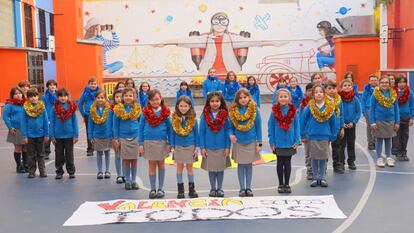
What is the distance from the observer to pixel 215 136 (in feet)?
23.6

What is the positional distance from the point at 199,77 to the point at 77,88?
7451 millimetres

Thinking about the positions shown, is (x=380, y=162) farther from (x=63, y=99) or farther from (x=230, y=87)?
(x=230, y=87)

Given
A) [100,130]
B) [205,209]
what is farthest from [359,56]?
[205,209]

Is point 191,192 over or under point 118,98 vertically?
under

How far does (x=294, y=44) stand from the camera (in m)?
30.2

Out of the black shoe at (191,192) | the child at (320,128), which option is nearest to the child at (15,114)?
the black shoe at (191,192)

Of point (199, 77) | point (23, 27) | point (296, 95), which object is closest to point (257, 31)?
point (199, 77)

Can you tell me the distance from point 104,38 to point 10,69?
470 inches

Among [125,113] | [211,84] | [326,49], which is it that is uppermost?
[326,49]

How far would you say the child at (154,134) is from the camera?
289 inches

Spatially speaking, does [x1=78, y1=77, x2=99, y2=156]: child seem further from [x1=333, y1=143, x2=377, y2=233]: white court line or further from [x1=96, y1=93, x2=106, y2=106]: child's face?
[x1=333, y1=143, x2=377, y2=233]: white court line

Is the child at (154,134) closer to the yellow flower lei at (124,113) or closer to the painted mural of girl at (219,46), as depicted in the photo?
the yellow flower lei at (124,113)

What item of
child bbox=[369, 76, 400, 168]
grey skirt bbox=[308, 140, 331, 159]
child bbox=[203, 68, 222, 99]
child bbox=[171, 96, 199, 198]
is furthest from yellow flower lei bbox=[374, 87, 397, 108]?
child bbox=[203, 68, 222, 99]

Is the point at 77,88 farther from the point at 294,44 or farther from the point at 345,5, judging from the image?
the point at 345,5
